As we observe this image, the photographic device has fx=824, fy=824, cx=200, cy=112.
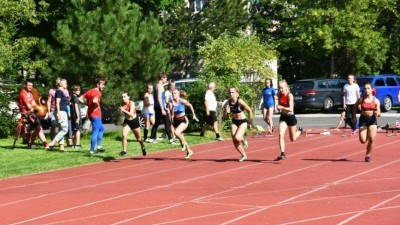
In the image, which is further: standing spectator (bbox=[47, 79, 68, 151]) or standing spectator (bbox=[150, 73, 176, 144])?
standing spectator (bbox=[150, 73, 176, 144])

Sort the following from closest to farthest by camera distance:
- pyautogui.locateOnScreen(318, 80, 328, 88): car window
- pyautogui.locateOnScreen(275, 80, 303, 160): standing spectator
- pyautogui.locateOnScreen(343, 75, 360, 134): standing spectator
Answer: pyautogui.locateOnScreen(275, 80, 303, 160): standing spectator < pyautogui.locateOnScreen(343, 75, 360, 134): standing spectator < pyautogui.locateOnScreen(318, 80, 328, 88): car window

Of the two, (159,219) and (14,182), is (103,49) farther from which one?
(159,219)

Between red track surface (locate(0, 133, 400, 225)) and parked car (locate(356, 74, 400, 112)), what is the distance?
19.8 meters

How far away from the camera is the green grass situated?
1634 cm

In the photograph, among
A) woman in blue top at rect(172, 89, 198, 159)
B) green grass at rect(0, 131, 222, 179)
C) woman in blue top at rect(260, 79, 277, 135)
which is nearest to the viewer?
green grass at rect(0, 131, 222, 179)

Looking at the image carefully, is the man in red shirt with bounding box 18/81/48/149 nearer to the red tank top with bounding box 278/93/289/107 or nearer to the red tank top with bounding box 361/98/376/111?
the red tank top with bounding box 278/93/289/107

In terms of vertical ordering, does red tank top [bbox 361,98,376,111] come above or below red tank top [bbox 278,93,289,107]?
below

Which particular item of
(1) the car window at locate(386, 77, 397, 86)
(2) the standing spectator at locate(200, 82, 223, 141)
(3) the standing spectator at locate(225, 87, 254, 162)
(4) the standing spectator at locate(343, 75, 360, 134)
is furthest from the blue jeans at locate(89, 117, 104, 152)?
(1) the car window at locate(386, 77, 397, 86)

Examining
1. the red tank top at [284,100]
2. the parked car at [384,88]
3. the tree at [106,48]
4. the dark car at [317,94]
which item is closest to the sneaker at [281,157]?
the red tank top at [284,100]

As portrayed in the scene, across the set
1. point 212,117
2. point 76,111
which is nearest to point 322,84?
point 212,117

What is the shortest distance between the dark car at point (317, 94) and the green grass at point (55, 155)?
1540 cm

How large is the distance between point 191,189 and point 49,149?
7811 millimetres

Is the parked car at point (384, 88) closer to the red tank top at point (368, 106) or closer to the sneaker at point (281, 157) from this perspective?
the sneaker at point (281, 157)

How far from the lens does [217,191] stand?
12375 mm
